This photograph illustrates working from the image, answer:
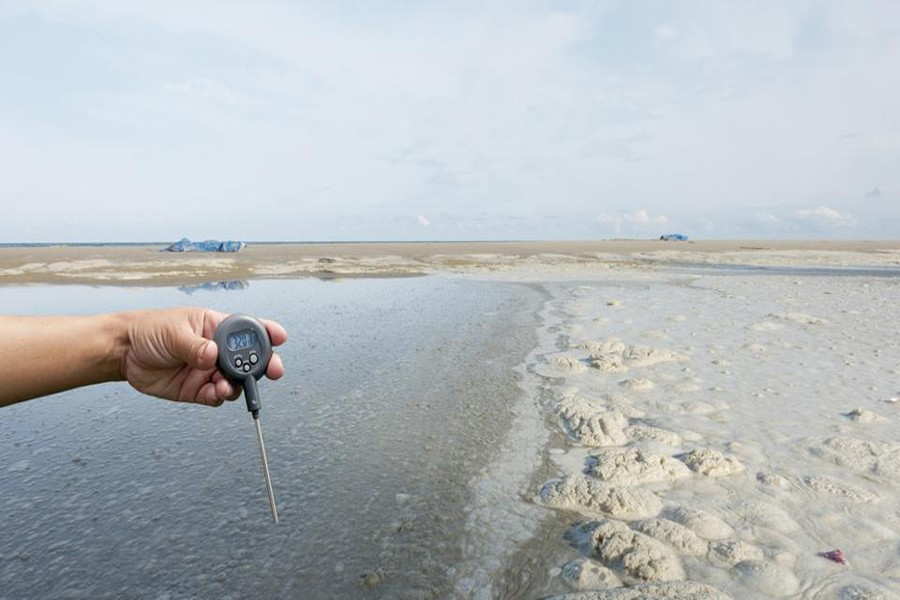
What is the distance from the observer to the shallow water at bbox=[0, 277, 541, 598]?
14.2 feet

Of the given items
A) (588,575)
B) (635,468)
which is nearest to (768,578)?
(588,575)

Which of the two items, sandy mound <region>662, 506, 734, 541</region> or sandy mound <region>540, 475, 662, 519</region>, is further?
sandy mound <region>540, 475, 662, 519</region>

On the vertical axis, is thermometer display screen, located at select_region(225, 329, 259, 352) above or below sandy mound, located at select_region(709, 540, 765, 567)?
above

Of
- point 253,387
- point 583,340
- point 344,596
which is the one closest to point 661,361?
point 583,340

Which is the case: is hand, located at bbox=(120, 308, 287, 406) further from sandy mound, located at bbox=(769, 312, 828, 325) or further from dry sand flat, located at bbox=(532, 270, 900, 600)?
sandy mound, located at bbox=(769, 312, 828, 325)

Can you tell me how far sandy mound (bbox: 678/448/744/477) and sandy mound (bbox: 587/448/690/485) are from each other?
165 mm

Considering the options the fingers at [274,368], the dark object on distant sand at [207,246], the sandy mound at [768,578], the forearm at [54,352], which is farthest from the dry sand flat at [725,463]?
the dark object on distant sand at [207,246]

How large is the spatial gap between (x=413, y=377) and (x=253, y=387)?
6.76 metres

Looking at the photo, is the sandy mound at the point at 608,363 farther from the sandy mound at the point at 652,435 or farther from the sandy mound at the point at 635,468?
the sandy mound at the point at 635,468

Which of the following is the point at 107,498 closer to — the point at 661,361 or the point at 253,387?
the point at 253,387

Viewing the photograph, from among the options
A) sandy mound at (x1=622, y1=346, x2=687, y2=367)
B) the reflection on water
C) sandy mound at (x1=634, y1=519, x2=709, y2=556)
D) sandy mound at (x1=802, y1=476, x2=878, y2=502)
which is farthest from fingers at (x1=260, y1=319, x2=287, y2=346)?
the reflection on water

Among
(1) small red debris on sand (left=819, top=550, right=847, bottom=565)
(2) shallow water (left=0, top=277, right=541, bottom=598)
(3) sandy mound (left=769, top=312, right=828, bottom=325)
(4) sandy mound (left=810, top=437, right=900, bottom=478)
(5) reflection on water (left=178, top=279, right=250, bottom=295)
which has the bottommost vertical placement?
(2) shallow water (left=0, top=277, right=541, bottom=598)

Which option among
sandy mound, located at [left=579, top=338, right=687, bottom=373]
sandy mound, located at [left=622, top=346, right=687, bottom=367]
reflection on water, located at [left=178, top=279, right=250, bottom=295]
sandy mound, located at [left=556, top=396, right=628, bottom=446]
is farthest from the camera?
reflection on water, located at [left=178, top=279, right=250, bottom=295]

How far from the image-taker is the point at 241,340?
3.43m
